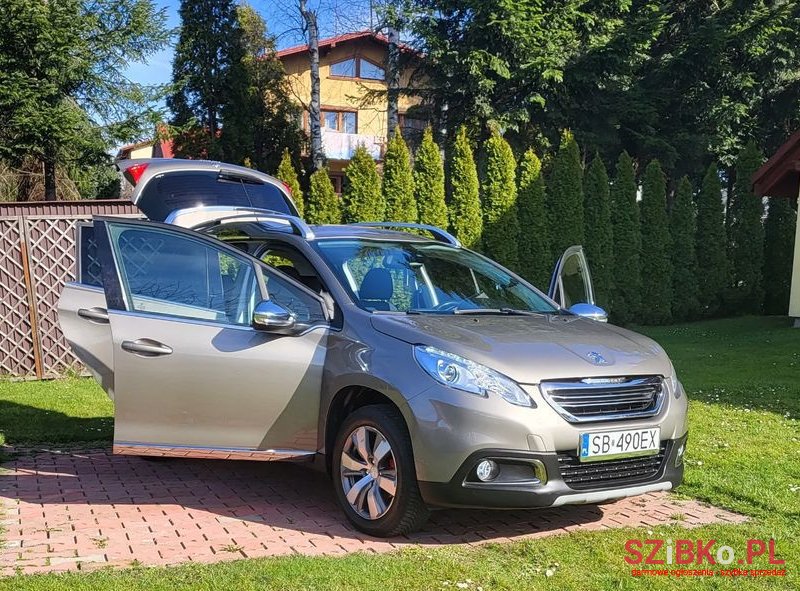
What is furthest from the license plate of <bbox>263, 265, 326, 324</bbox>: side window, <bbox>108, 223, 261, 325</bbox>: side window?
<bbox>108, 223, 261, 325</bbox>: side window

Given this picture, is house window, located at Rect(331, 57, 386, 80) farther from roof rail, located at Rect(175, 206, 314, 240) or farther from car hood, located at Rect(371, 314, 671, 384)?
car hood, located at Rect(371, 314, 671, 384)

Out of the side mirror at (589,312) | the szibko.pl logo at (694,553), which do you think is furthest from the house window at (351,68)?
the szibko.pl logo at (694,553)

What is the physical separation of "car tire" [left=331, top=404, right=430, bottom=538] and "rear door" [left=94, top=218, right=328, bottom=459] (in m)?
0.33

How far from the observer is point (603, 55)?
2381 cm

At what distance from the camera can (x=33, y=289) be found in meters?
10.2

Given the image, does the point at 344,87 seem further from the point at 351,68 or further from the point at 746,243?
the point at 746,243

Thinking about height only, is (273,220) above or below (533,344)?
above

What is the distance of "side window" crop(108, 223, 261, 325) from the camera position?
4781 millimetres

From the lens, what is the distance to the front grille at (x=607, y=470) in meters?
3.97

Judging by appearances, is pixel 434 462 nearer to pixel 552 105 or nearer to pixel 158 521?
pixel 158 521

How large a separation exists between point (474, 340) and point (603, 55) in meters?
21.8

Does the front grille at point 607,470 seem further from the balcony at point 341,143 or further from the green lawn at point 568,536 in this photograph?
the balcony at point 341,143

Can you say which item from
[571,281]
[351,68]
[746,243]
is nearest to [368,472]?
[571,281]

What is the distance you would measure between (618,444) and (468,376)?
873 mm
